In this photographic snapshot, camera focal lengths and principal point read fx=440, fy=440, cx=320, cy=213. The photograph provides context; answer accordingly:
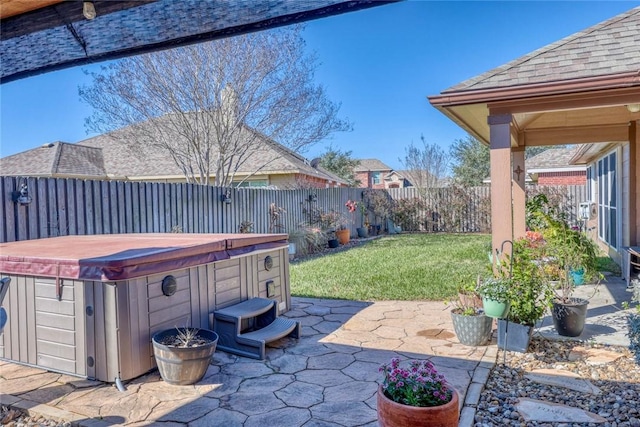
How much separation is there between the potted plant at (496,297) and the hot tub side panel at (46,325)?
3227mm

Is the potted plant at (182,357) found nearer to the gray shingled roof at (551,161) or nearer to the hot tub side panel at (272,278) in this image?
the hot tub side panel at (272,278)

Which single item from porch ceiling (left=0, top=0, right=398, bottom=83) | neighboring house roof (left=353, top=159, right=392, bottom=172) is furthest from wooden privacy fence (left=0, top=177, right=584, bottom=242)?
neighboring house roof (left=353, top=159, right=392, bottom=172)

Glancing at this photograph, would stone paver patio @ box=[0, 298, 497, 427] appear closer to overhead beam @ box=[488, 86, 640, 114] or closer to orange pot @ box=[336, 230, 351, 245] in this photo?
overhead beam @ box=[488, 86, 640, 114]

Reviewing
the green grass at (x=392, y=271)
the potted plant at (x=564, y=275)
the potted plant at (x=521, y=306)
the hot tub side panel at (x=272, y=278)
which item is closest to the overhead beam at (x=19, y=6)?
the hot tub side panel at (x=272, y=278)

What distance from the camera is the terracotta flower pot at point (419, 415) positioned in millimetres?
2119

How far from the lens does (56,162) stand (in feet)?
48.3

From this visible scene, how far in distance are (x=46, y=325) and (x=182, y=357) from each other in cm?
123

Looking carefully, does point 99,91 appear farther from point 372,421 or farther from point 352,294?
point 372,421

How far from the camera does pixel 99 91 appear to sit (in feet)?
34.1

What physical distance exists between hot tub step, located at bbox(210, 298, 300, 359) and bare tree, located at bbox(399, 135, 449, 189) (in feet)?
65.1

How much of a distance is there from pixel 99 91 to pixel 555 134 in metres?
9.74

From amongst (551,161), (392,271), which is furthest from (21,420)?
(551,161)

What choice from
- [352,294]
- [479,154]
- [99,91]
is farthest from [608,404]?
[479,154]

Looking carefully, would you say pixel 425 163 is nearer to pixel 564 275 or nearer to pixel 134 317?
pixel 564 275
